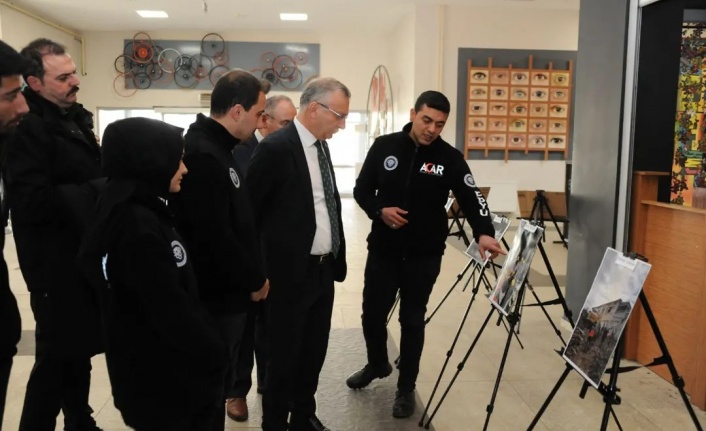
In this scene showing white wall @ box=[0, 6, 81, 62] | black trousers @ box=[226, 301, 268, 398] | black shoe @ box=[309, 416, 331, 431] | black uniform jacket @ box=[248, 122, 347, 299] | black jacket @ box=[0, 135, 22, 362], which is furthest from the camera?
white wall @ box=[0, 6, 81, 62]

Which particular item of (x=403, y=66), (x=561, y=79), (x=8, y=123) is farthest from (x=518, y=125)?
(x=8, y=123)

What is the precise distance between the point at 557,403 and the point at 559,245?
5.00 m

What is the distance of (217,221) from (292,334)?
0.73 metres

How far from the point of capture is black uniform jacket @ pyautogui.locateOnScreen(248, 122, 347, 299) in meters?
2.29

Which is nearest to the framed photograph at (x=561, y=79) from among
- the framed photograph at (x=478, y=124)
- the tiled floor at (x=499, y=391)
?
the framed photograph at (x=478, y=124)

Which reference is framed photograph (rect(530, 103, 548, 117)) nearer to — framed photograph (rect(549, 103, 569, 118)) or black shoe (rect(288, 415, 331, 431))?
framed photograph (rect(549, 103, 569, 118))

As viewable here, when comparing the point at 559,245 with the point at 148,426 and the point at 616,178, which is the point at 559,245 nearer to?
the point at 616,178

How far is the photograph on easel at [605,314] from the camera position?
188 centimetres

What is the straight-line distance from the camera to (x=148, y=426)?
1.54 meters

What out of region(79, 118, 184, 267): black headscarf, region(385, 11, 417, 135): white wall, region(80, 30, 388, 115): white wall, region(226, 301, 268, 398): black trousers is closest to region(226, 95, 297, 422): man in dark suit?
region(226, 301, 268, 398): black trousers

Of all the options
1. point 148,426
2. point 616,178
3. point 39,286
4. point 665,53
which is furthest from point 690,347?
point 39,286

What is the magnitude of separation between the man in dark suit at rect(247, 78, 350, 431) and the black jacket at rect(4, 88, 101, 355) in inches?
25.4

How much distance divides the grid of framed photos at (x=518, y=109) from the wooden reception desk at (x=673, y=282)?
6.02 m

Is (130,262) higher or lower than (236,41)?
lower
